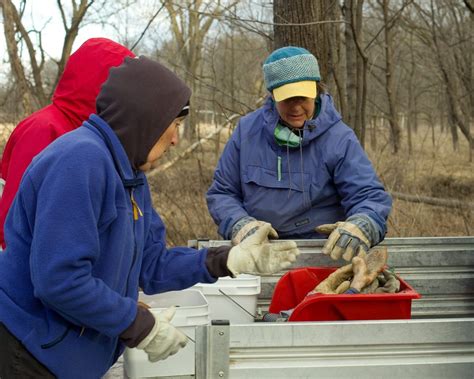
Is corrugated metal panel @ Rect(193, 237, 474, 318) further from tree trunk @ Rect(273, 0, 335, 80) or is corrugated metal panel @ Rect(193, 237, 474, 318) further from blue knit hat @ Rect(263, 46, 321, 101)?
tree trunk @ Rect(273, 0, 335, 80)

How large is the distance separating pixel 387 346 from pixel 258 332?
15.9 inches

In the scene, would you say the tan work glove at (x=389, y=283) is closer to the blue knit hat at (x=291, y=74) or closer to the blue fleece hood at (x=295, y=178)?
the blue fleece hood at (x=295, y=178)

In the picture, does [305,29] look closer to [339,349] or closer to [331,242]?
[331,242]

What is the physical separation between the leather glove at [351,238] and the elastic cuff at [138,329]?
1.28m

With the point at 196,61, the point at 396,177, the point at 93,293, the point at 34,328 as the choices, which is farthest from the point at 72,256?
the point at 196,61

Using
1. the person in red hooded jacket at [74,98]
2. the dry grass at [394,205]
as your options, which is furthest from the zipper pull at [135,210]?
the dry grass at [394,205]

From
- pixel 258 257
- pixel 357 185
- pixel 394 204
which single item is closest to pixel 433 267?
pixel 357 185

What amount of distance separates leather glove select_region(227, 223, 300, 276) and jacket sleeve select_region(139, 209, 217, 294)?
100 mm

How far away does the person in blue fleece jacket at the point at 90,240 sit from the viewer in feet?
5.86

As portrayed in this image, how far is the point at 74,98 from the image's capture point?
10.1 feet

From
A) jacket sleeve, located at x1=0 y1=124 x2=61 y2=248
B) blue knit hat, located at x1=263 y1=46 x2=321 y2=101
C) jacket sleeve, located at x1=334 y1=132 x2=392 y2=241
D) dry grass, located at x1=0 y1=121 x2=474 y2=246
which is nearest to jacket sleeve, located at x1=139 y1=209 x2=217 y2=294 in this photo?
jacket sleeve, located at x1=0 y1=124 x2=61 y2=248

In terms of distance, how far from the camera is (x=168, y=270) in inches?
95.5

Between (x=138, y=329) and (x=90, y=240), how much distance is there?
320 millimetres

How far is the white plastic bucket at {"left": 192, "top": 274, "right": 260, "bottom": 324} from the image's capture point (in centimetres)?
317
